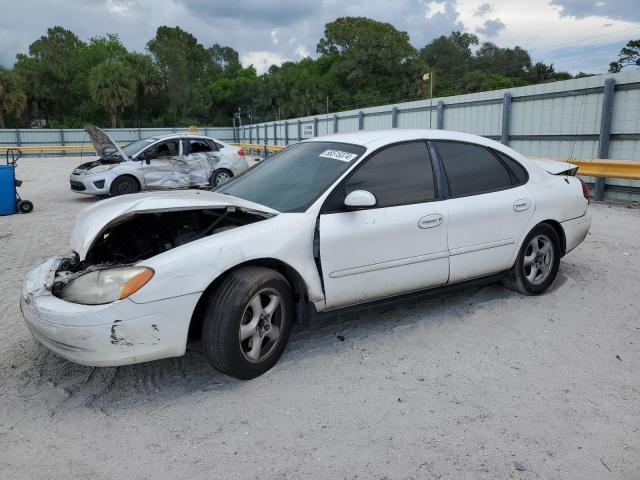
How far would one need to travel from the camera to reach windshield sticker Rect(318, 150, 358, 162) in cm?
393

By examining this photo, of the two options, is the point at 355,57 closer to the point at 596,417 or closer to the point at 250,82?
the point at 250,82

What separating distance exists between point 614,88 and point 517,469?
A: 9653mm

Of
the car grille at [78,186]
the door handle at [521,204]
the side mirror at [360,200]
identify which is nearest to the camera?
the side mirror at [360,200]

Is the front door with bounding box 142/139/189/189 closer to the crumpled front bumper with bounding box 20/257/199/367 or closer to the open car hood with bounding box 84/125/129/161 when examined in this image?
the open car hood with bounding box 84/125/129/161

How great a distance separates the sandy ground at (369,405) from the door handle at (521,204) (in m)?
0.87

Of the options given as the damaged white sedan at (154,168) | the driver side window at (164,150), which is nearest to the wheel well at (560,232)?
the damaged white sedan at (154,168)

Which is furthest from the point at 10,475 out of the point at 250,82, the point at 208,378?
the point at 250,82

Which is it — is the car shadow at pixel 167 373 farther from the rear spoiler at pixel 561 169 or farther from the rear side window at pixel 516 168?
the rear spoiler at pixel 561 169

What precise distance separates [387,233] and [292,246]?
0.74 meters

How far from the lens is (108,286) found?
9.72 feet

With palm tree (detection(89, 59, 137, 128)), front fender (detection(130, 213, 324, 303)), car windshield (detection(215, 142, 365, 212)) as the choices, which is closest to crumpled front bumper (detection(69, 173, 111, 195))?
car windshield (detection(215, 142, 365, 212))

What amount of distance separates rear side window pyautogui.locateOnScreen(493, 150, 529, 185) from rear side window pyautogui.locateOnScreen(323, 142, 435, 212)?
0.88 m

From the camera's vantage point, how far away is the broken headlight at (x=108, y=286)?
2.91 m

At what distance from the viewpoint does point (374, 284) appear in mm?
3756
